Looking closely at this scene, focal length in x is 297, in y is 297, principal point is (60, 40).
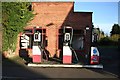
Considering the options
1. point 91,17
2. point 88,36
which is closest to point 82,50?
point 88,36

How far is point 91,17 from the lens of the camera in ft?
76.4

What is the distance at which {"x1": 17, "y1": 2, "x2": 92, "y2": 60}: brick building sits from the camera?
2352 centimetres

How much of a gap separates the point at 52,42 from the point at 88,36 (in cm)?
293

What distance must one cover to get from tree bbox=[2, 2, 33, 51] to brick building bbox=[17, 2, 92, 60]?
1.51 m

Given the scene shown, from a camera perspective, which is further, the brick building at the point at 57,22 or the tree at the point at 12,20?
the brick building at the point at 57,22

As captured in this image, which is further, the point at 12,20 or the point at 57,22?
the point at 57,22

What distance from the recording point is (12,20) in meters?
21.5

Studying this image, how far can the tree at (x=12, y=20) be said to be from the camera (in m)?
21.4

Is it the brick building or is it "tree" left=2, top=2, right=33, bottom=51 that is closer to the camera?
"tree" left=2, top=2, right=33, bottom=51

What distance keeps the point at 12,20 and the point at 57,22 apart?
390 centimetres

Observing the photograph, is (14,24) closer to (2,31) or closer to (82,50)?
(2,31)

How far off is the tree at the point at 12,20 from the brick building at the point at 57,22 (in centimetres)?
151

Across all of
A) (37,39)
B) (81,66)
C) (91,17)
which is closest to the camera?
(81,66)

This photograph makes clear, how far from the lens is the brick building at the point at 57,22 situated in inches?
926
